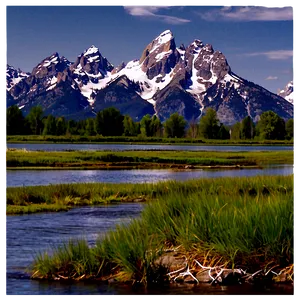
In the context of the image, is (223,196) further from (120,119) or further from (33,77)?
(33,77)

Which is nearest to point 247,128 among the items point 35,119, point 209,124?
point 209,124

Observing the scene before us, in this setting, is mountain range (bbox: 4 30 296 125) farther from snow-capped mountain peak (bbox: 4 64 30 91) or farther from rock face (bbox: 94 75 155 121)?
snow-capped mountain peak (bbox: 4 64 30 91)

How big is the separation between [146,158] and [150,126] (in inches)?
42.6

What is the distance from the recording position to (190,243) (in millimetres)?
8641

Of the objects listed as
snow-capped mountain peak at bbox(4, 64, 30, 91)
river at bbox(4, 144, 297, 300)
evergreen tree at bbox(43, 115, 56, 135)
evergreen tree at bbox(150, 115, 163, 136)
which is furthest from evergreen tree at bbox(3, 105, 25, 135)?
evergreen tree at bbox(150, 115, 163, 136)

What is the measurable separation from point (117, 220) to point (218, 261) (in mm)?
1343

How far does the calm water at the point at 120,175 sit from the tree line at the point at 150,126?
808 mm

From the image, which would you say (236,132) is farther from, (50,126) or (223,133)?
(50,126)

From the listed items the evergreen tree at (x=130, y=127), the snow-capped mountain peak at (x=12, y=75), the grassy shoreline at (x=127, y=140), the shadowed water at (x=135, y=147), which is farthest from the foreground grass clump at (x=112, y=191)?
the snow-capped mountain peak at (x=12, y=75)

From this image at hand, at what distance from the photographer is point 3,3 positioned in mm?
6574

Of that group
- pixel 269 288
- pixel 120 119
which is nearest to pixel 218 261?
pixel 269 288

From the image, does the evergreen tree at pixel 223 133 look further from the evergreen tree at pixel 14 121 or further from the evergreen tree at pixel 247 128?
the evergreen tree at pixel 14 121

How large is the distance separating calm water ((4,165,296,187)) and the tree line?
81 cm

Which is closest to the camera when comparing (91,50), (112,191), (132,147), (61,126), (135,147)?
(91,50)
